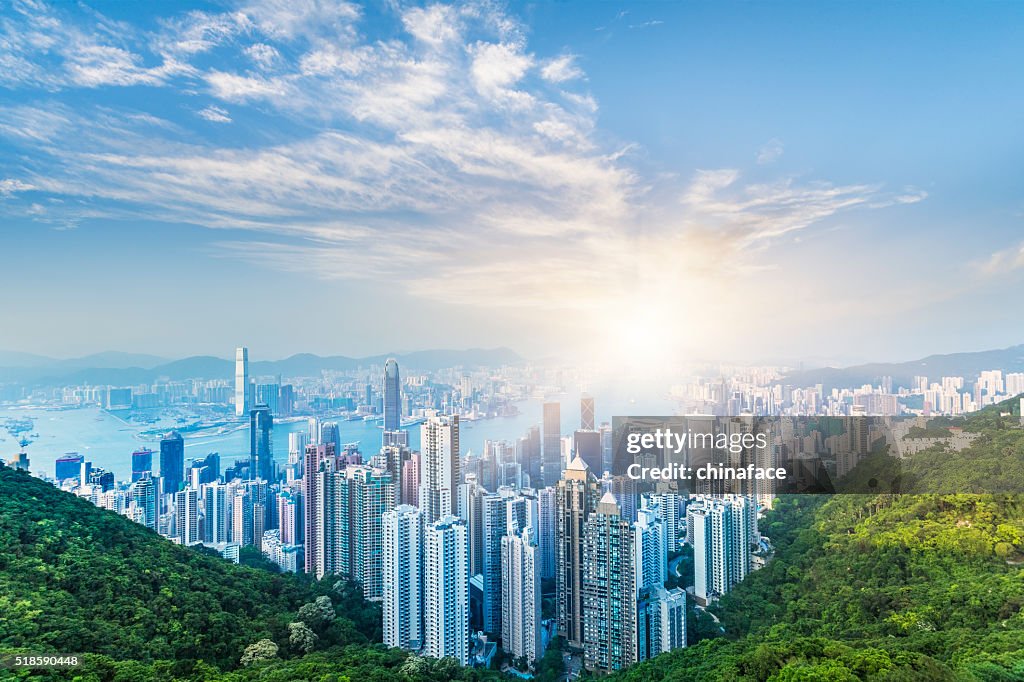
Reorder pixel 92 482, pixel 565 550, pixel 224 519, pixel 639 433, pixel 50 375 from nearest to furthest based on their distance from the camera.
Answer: pixel 639 433, pixel 565 550, pixel 50 375, pixel 92 482, pixel 224 519

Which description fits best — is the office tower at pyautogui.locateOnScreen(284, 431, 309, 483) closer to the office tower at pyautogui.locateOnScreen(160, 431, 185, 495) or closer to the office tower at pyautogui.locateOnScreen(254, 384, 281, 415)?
the office tower at pyautogui.locateOnScreen(254, 384, 281, 415)

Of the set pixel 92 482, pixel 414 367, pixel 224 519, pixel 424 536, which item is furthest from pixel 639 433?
pixel 92 482

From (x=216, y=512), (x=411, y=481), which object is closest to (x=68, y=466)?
(x=216, y=512)

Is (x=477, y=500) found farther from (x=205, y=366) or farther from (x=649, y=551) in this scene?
(x=205, y=366)

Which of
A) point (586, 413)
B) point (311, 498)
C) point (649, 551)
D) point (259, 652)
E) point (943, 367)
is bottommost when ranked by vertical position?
point (259, 652)

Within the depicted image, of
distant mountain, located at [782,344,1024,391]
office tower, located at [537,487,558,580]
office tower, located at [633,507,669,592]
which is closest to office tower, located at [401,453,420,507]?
office tower, located at [537,487,558,580]

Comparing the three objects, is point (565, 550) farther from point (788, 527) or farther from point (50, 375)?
point (50, 375)
